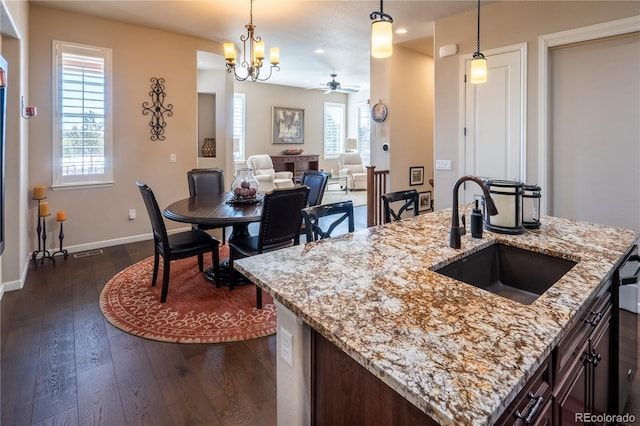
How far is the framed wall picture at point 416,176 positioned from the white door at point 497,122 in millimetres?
1549

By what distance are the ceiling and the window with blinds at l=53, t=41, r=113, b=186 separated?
53cm

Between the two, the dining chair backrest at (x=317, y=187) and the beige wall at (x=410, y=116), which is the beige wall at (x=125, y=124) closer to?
the dining chair backrest at (x=317, y=187)

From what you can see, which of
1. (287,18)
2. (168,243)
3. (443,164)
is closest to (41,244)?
(168,243)

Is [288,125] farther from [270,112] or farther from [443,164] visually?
[443,164]

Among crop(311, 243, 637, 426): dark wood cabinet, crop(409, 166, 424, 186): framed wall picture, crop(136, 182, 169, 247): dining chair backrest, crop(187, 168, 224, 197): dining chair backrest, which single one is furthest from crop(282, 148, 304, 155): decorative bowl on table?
crop(311, 243, 637, 426): dark wood cabinet

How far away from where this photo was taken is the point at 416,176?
230 inches

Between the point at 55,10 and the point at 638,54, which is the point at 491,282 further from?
the point at 55,10

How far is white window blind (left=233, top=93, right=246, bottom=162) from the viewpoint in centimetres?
923

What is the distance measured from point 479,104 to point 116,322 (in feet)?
13.5

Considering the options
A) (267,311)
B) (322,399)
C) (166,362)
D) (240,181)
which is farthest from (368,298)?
(240,181)

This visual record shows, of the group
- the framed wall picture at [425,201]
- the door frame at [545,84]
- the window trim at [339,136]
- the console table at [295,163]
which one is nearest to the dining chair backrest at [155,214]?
the door frame at [545,84]

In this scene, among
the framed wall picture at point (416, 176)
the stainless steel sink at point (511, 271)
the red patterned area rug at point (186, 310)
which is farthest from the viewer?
the framed wall picture at point (416, 176)

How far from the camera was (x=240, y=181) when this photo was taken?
143 inches

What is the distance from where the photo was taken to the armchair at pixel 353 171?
10008 mm
